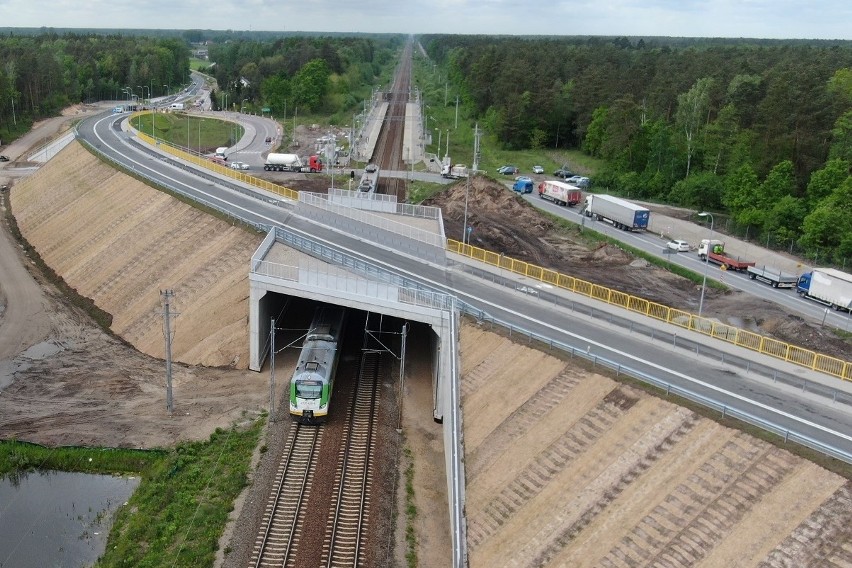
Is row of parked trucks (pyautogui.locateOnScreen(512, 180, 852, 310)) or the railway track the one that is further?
the railway track

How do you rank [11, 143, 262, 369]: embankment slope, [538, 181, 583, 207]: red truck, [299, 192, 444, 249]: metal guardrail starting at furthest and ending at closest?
[538, 181, 583, 207]: red truck, [299, 192, 444, 249]: metal guardrail, [11, 143, 262, 369]: embankment slope

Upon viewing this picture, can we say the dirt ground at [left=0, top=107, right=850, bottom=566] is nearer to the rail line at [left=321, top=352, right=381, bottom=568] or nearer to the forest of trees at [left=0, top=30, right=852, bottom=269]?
the rail line at [left=321, top=352, right=381, bottom=568]

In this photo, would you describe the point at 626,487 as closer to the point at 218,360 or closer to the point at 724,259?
the point at 218,360

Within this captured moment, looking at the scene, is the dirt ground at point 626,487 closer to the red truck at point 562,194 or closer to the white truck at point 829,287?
the white truck at point 829,287

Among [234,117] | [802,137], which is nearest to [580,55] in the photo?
[234,117]

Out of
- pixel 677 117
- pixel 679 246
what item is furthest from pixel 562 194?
pixel 677 117

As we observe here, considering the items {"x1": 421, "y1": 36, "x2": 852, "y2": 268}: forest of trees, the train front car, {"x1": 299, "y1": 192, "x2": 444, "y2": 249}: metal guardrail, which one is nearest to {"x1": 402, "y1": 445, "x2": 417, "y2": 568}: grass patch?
the train front car
